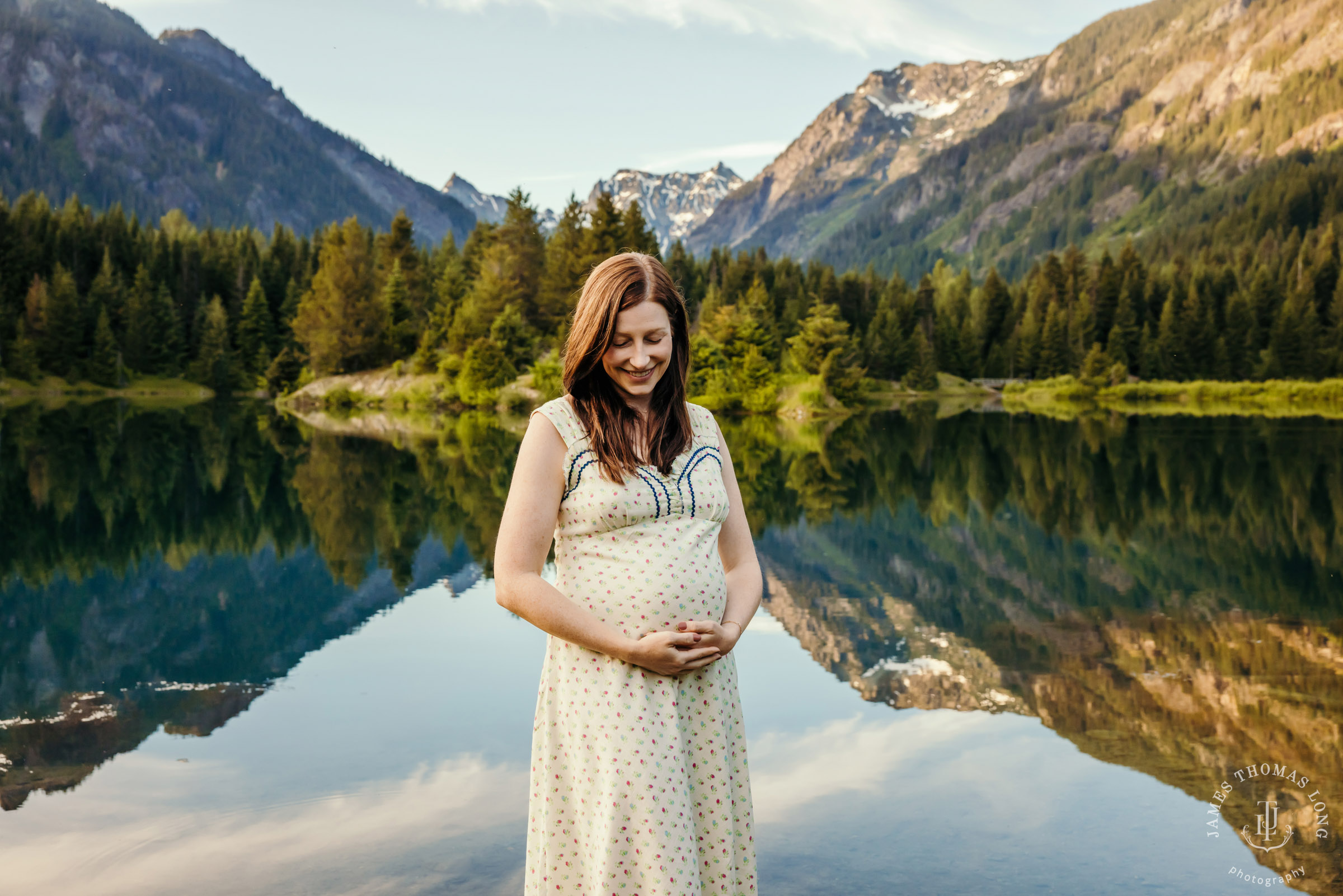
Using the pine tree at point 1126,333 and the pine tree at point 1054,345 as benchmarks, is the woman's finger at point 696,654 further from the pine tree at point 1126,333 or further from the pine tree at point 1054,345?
the pine tree at point 1054,345

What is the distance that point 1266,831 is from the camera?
4.23 m

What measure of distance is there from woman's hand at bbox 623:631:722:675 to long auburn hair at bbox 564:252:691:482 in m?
0.40

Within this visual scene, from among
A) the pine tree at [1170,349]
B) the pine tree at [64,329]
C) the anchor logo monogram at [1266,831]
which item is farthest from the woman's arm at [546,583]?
the pine tree at [1170,349]

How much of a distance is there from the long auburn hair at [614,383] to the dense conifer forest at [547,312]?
40444 mm

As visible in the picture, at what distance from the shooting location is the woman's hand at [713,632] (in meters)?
2.23

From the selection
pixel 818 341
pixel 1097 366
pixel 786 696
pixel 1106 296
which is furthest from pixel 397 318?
pixel 1106 296

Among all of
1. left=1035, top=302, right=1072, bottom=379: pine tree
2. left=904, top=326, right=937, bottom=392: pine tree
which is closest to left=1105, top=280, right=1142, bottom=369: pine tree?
left=1035, top=302, right=1072, bottom=379: pine tree

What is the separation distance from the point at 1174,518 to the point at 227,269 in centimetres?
7530

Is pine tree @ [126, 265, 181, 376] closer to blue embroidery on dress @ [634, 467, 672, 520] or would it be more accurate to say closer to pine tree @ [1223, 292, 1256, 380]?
blue embroidery on dress @ [634, 467, 672, 520]

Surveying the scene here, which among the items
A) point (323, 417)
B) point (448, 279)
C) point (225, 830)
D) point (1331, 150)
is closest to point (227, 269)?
point (448, 279)

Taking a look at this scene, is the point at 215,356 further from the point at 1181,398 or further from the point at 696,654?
the point at 696,654

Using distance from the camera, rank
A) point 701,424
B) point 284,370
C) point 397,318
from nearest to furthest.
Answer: point 701,424 < point 397,318 < point 284,370

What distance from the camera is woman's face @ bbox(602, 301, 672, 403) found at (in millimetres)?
2357

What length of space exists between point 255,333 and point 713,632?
73.4 metres
